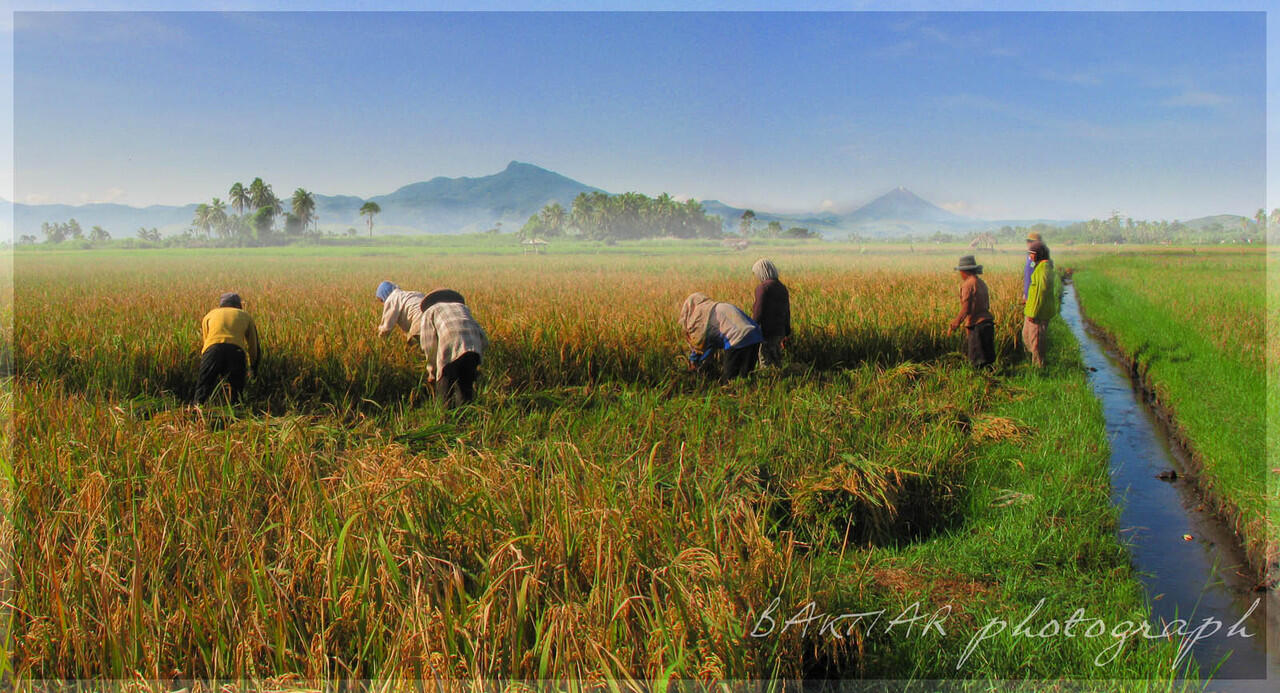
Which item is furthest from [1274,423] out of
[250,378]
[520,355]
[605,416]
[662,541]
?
[250,378]

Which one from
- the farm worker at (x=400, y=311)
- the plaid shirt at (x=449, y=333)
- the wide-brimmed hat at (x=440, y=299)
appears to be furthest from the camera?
the farm worker at (x=400, y=311)

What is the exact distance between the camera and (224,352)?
6266mm

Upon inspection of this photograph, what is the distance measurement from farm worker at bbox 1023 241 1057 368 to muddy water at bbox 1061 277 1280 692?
Answer: 175 centimetres

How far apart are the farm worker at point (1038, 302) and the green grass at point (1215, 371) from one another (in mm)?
1363

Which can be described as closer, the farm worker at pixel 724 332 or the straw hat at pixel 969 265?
the farm worker at pixel 724 332

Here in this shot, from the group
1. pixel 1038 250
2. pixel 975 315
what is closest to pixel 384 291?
pixel 975 315

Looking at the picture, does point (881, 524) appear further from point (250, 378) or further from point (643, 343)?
point (250, 378)

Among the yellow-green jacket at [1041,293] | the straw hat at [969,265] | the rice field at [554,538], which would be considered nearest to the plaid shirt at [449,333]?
the rice field at [554,538]

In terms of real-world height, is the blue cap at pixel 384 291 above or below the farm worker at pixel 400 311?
above

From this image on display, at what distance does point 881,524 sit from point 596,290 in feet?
34.2

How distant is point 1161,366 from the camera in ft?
31.1

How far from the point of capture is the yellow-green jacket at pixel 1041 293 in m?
8.43

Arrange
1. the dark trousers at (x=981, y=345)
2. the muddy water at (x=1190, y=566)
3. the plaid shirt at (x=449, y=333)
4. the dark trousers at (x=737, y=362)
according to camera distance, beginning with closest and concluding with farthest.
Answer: the muddy water at (x=1190, y=566) → the plaid shirt at (x=449, y=333) → the dark trousers at (x=737, y=362) → the dark trousers at (x=981, y=345)

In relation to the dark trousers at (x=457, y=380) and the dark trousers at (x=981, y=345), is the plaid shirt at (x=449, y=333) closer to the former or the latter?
the dark trousers at (x=457, y=380)
